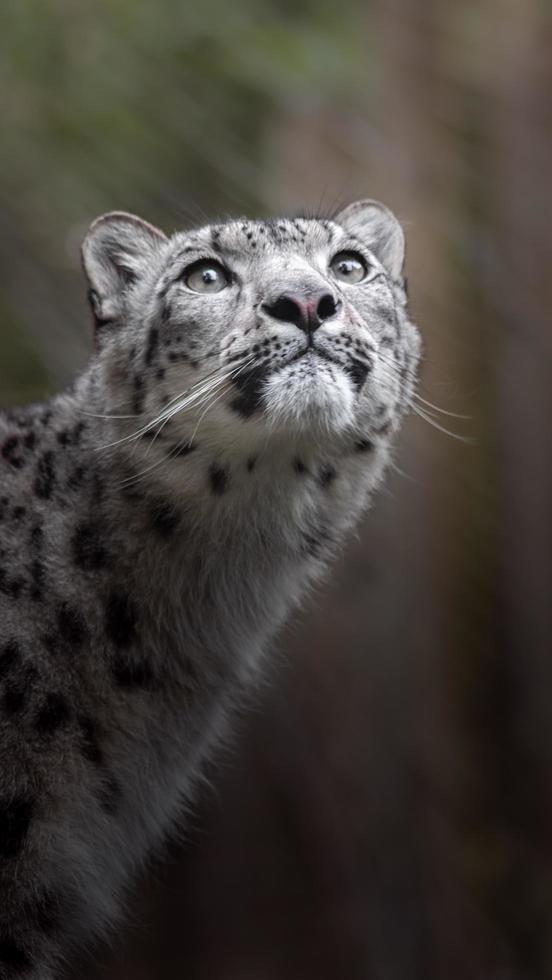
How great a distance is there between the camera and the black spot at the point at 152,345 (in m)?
4.31

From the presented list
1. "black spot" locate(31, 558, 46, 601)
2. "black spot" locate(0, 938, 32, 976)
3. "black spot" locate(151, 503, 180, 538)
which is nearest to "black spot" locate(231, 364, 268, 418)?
"black spot" locate(151, 503, 180, 538)

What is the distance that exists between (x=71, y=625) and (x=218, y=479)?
2.26 ft

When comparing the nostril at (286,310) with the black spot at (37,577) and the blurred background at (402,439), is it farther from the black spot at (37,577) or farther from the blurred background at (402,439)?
the blurred background at (402,439)

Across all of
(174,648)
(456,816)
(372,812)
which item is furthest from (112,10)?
(456,816)

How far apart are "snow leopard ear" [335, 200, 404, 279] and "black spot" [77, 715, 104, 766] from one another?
2.08 m

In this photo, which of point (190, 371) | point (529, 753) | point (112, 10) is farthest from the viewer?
point (529, 753)

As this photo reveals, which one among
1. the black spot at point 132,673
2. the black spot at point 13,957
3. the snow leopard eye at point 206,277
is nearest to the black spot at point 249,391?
the snow leopard eye at point 206,277

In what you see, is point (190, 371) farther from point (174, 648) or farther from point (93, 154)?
point (93, 154)

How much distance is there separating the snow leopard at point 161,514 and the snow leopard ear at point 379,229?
0.72ft

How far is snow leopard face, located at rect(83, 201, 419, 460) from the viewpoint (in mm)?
3846

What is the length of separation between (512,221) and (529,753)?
445cm

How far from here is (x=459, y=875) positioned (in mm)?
9148

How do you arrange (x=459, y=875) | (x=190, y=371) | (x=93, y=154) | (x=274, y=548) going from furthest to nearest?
(x=459, y=875) → (x=93, y=154) → (x=274, y=548) → (x=190, y=371)

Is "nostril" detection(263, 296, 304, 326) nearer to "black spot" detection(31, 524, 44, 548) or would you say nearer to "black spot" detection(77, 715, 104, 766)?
"black spot" detection(31, 524, 44, 548)
